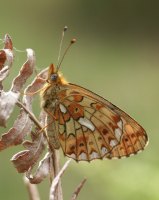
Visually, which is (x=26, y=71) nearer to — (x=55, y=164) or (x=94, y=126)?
(x=55, y=164)

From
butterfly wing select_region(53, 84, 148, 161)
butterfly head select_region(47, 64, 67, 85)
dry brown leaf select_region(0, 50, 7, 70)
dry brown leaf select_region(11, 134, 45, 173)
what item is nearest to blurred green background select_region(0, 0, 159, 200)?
butterfly wing select_region(53, 84, 148, 161)

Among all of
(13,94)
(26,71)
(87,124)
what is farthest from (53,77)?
(13,94)

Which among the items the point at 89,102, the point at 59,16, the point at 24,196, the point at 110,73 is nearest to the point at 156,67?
the point at 110,73

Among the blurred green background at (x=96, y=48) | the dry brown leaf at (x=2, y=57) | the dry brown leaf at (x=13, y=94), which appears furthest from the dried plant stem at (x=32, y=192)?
the blurred green background at (x=96, y=48)

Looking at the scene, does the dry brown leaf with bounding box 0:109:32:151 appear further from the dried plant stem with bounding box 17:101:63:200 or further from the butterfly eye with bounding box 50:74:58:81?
the butterfly eye with bounding box 50:74:58:81

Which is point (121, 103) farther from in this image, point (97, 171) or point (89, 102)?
point (89, 102)

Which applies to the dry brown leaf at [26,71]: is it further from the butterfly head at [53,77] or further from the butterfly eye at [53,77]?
the butterfly eye at [53,77]
